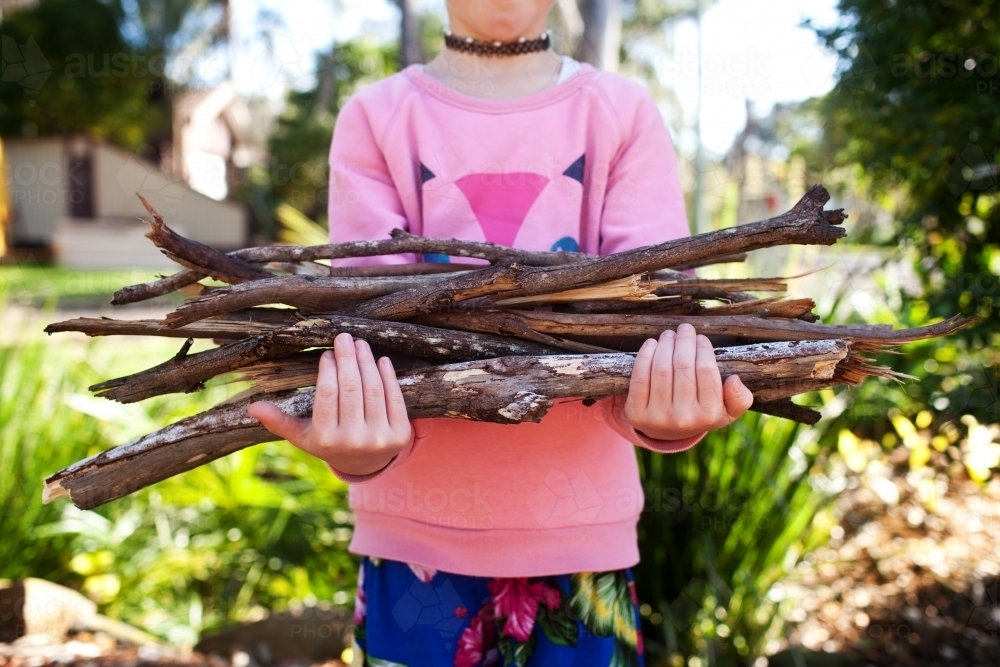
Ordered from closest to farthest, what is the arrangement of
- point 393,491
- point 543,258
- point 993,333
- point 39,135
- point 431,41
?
point 543,258 < point 393,491 < point 993,333 < point 39,135 < point 431,41

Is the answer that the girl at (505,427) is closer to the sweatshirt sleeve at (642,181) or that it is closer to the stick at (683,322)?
the sweatshirt sleeve at (642,181)

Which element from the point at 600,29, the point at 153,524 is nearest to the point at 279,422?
the point at 153,524

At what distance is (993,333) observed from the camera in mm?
2549

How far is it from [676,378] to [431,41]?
82.4 feet

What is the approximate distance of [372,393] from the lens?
1.19 m

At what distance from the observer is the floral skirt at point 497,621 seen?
1455mm

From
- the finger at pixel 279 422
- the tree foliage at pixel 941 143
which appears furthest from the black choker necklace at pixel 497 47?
the tree foliage at pixel 941 143

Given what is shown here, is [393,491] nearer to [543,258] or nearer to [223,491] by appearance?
[543,258]

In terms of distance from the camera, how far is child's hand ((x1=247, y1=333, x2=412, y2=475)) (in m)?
1.18

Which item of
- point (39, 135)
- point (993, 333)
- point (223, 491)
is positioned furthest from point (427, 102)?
point (39, 135)

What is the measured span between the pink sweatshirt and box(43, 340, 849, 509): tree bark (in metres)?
0.22

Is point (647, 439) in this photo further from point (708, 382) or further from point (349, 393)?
point (349, 393)

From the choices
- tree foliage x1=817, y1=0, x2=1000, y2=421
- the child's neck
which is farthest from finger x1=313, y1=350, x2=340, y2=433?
tree foliage x1=817, y1=0, x2=1000, y2=421

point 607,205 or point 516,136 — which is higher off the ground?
point 516,136
